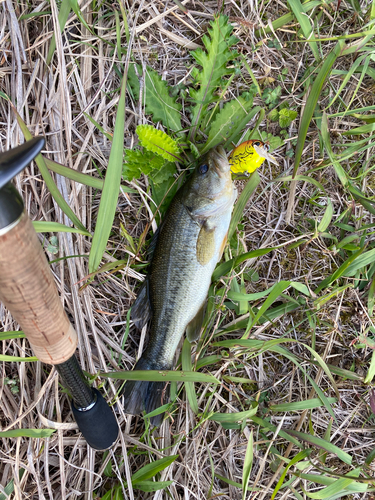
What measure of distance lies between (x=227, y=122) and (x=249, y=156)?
1.68ft

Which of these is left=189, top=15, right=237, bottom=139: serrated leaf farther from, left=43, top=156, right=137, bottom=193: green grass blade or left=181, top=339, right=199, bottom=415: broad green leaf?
left=181, top=339, right=199, bottom=415: broad green leaf

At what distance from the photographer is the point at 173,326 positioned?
254 centimetres

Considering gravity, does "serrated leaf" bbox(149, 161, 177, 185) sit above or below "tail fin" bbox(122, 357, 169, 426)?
above

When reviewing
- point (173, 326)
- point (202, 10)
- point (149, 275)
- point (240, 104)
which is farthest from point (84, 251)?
point (202, 10)

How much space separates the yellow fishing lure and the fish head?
2.2 inches

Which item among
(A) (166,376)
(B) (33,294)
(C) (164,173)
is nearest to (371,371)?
(A) (166,376)

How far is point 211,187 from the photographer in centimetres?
241

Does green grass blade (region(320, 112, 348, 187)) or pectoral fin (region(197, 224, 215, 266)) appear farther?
green grass blade (region(320, 112, 348, 187))

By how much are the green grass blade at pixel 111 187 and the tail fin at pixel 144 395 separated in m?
0.95

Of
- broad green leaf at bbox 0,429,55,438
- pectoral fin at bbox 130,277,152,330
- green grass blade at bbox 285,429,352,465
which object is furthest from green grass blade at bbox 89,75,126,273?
green grass blade at bbox 285,429,352,465

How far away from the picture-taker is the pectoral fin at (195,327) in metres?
2.64

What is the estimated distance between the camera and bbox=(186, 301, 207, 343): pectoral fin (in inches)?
104

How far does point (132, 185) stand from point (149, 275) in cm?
71

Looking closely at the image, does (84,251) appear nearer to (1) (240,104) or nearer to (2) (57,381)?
(2) (57,381)
